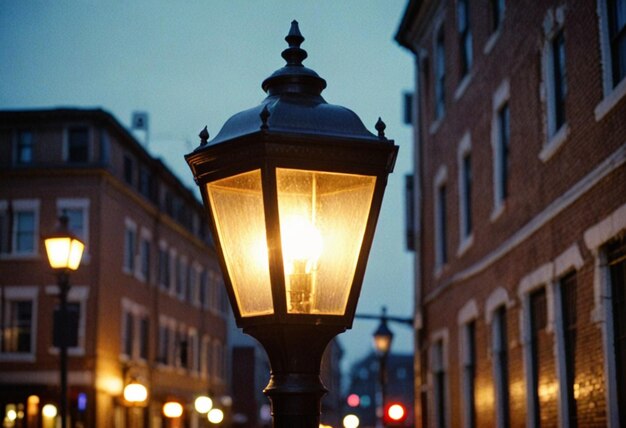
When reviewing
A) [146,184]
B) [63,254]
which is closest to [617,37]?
[63,254]

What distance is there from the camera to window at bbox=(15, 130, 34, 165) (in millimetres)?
39750

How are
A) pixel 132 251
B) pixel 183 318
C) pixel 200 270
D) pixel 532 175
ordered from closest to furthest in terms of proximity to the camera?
1. pixel 532 175
2. pixel 132 251
3. pixel 183 318
4. pixel 200 270

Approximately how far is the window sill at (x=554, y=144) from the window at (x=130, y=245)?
29.8 m

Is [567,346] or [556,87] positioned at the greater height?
[556,87]

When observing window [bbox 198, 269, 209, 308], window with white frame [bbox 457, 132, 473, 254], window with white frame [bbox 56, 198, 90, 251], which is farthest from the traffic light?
window [bbox 198, 269, 209, 308]

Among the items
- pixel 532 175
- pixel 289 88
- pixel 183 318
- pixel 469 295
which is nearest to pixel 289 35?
pixel 289 88

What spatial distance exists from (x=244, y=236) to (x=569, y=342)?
30.0ft

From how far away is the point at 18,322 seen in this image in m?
38.8

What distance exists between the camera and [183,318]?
51.3 meters

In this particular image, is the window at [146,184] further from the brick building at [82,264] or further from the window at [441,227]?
the window at [441,227]

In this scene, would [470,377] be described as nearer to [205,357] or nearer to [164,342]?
[164,342]

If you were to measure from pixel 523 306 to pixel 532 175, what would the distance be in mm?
1887

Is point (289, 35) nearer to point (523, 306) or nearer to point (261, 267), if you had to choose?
point (261, 267)

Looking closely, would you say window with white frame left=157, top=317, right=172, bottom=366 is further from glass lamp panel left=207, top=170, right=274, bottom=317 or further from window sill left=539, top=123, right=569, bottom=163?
glass lamp panel left=207, top=170, right=274, bottom=317
